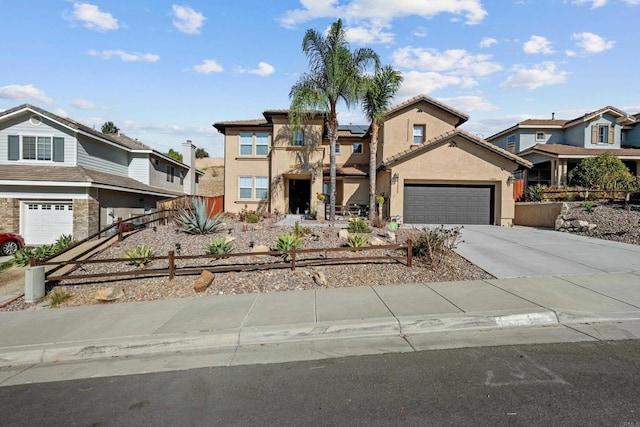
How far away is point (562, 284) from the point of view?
24.2ft

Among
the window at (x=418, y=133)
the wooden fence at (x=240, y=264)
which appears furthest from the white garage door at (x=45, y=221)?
the window at (x=418, y=133)

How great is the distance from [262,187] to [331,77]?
31.5 ft

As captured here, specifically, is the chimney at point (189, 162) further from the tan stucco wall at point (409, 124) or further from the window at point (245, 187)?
the tan stucco wall at point (409, 124)

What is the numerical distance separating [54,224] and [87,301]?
14367 millimetres

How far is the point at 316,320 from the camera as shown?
578 cm

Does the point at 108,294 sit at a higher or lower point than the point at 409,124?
lower

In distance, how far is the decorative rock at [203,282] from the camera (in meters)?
7.86

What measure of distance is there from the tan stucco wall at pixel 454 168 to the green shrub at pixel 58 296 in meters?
14.3

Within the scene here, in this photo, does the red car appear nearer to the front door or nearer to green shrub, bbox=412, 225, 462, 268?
the front door

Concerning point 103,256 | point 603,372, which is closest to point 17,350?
point 103,256

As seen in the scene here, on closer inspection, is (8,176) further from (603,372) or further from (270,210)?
(603,372)

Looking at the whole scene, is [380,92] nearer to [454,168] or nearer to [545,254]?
[454,168]

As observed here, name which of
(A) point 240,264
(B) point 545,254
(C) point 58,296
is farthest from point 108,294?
(B) point 545,254

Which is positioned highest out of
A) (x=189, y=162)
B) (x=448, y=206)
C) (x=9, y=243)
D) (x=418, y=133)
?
(x=418, y=133)
